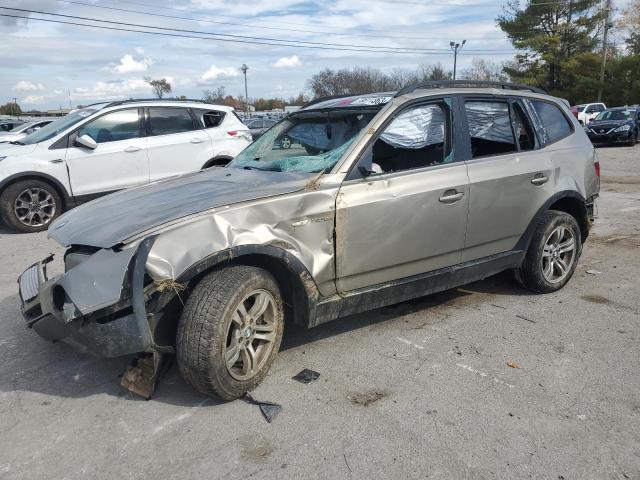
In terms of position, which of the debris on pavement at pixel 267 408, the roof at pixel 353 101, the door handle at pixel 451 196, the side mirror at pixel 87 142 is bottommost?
the debris on pavement at pixel 267 408

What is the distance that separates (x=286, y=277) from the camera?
11.2ft

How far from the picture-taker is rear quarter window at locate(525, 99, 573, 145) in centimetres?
476

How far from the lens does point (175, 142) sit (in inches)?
339

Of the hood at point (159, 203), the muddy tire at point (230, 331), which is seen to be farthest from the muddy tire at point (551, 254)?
the muddy tire at point (230, 331)

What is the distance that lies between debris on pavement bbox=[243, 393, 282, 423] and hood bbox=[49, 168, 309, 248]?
44.9 inches

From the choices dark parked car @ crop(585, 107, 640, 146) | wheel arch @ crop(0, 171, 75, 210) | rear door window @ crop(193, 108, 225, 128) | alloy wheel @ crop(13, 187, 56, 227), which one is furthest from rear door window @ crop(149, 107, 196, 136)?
dark parked car @ crop(585, 107, 640, 146)

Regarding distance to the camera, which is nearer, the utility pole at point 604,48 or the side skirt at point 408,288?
the side skirt at point 408,288

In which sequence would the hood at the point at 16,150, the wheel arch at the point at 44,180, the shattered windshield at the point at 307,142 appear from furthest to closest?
the hood at the point at 16,150
the wheel arch at the point at 44,180
the shattered windshield at the point at 307,142

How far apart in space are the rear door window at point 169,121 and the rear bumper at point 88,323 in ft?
19.2

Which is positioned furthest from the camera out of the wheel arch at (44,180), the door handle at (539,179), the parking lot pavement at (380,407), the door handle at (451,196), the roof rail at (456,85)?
the wheel arch at (44,180)

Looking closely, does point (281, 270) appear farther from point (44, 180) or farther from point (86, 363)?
point (44, 180)

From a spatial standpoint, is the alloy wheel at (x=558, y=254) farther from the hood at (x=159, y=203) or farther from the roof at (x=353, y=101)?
the hood at (x=159, y=203)

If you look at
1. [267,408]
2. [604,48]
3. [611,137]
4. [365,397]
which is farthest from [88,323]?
[604,48]

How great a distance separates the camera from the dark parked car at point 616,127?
21375 millimetres
